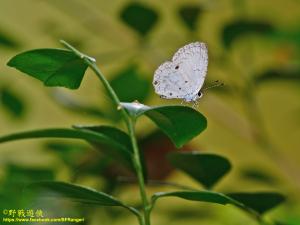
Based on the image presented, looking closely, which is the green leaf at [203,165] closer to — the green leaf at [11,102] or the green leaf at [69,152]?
the green leaf at [69,152]

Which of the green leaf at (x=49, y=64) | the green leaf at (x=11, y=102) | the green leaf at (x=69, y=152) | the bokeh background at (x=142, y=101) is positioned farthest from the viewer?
the green leaf at (x=11, y=102)

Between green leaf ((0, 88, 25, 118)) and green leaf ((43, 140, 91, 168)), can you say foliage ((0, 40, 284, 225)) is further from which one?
green leaf ((0, 88, 25, 118))

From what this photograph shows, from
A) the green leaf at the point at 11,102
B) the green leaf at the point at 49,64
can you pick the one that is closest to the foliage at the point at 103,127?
the green leaf at the point at 49,64

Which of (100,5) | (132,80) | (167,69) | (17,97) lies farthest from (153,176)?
(100,5)

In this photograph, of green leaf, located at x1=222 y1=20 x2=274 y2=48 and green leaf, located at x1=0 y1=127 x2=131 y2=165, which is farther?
green leaf, located at x1=222 y1=20 x2=274 y2=48

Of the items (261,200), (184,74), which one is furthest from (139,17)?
(261,200)

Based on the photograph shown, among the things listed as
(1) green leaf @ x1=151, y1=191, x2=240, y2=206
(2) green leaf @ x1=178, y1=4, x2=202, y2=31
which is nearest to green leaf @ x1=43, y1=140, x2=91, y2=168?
(2) green leaf @ x1=178, y1=4, x2=202, y2=31

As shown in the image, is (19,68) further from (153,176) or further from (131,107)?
(153,176)
